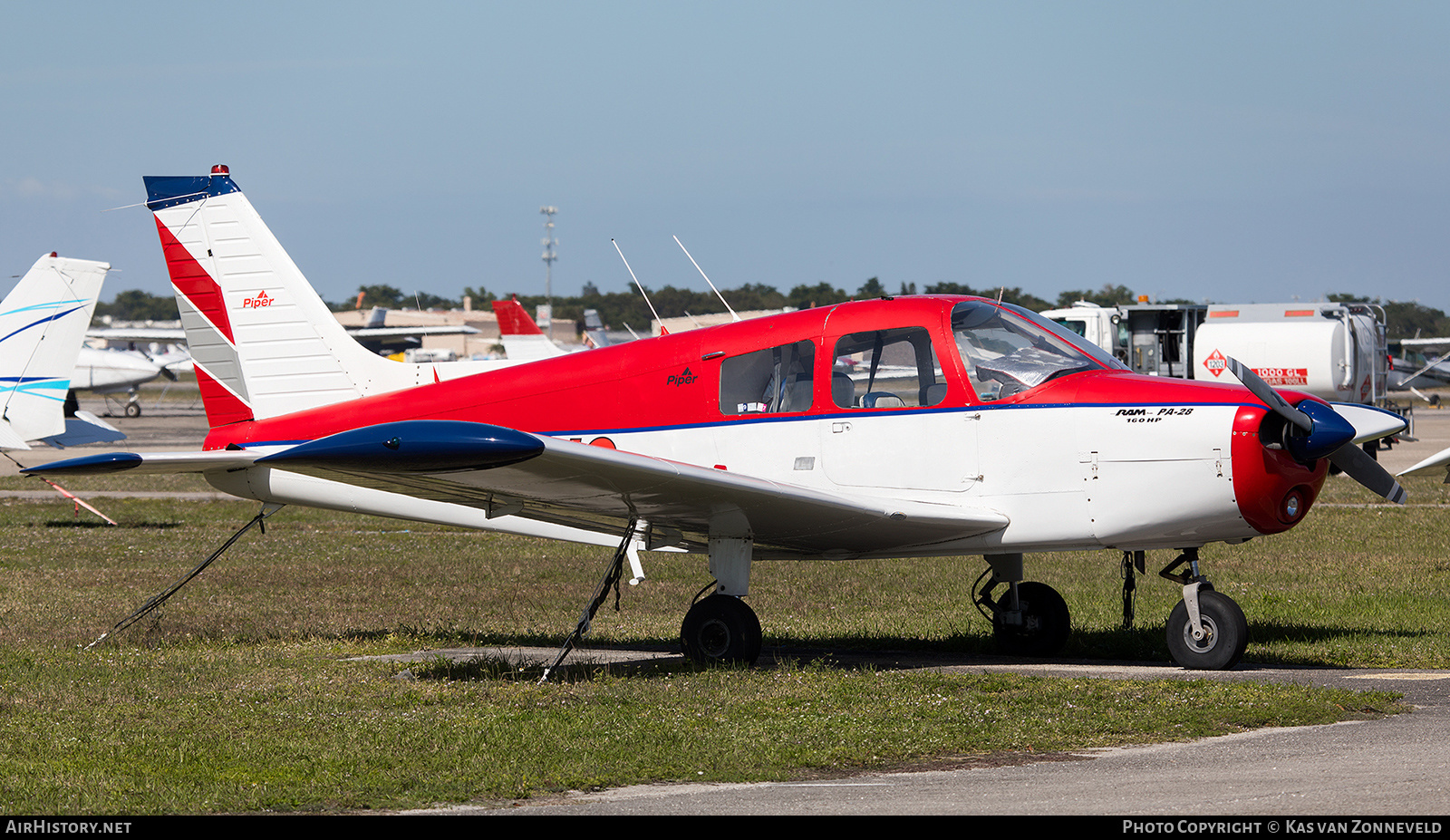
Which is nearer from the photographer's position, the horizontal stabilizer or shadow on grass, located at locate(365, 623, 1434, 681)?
shadow on grass, located at locate(365, 623, 1434, 681)

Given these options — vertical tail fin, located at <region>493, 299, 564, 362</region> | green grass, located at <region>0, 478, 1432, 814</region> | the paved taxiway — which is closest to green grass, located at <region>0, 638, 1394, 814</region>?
green grass, located at <region>0, 478, 1432, 814</region>

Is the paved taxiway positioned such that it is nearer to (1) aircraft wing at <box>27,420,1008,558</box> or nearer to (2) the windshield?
(1) aircraft wing at <box>27,420,1008,558</box>

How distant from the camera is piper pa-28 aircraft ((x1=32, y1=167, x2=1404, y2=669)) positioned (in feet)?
27.3

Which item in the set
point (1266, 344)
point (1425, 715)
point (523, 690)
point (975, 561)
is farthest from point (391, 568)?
point (1266, 344)

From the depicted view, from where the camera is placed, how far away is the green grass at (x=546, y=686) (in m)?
6.51

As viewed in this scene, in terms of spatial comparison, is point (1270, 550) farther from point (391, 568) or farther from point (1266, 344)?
point (1266, 344)

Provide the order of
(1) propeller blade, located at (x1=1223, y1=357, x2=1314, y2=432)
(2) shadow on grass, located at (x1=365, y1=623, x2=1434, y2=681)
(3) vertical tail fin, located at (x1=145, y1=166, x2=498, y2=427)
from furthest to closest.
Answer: (3) vertical tail fin, located at (x1=145, y1=166, x2=498, y2=427)
(2) shadow on grass, located at (x1=365, y1=623, x2=1434, y2=681)
(1) propeller blade, located at (x1=1223, y1=357, x2=1314, y2=432)

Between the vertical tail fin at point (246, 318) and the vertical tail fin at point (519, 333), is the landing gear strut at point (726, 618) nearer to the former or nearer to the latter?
the vertical tail fin at point (246, 318)

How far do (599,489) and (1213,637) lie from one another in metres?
4.07

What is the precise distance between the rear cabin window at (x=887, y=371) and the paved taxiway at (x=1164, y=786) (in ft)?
10.4

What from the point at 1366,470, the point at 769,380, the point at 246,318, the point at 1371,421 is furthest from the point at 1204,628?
the point at 246,318

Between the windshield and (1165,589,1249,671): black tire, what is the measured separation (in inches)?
67.3

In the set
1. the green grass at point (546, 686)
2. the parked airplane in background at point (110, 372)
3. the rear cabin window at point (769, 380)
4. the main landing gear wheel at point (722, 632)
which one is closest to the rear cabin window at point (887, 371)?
the rear cabin window at point (769, 380)

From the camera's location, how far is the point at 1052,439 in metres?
8.88
